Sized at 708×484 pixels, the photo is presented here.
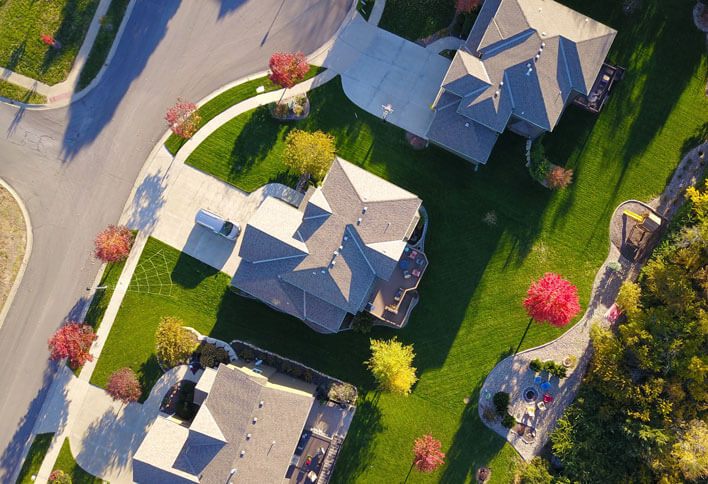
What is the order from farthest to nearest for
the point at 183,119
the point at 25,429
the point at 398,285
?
the point at 25,429, the point at 183,119, the point at 398,285

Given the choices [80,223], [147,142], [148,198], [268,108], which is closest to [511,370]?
[268,108]

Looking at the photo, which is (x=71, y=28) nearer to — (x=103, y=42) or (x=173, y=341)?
(x=103, y=42)

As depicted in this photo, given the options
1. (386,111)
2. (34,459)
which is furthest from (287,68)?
(34,459)

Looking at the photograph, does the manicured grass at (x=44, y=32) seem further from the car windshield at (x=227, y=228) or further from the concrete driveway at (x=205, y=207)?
the car windshield at (x=227, y=228)

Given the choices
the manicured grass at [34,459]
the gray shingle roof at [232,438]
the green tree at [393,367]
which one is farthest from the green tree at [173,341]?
the green tree at [393,367]

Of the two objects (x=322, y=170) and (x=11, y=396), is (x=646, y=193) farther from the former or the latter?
(x=11, y=396)

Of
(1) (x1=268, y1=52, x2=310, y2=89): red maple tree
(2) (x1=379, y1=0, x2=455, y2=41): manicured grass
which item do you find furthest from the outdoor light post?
(1) (x1=268, y1=52, x2=310, y2=89): red maple tree
